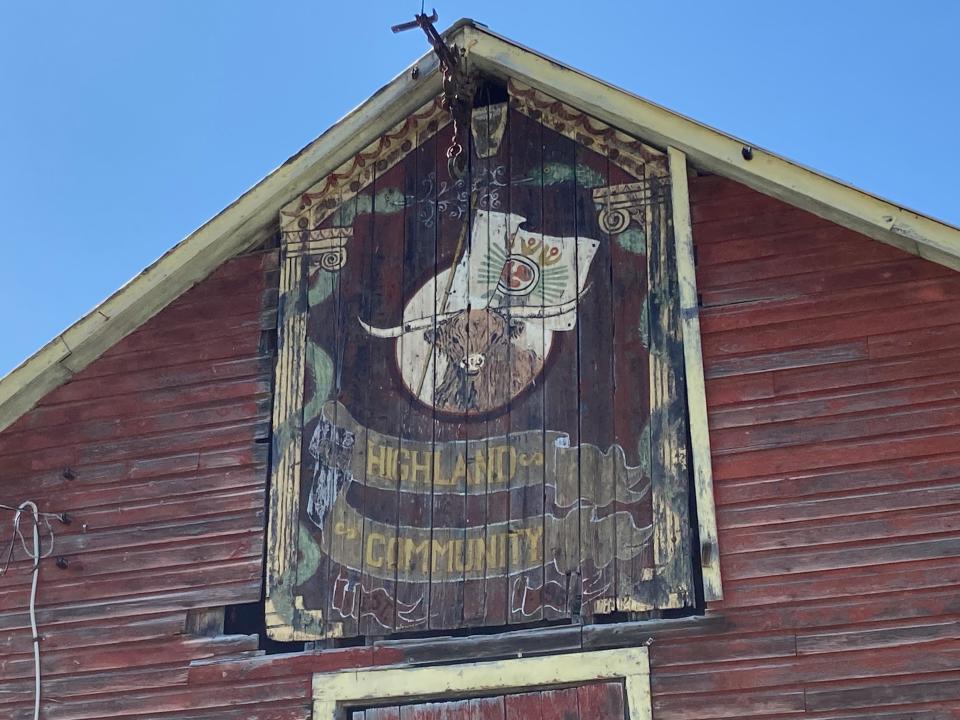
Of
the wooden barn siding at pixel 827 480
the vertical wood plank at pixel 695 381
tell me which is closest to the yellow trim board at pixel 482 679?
the wooden barn siding at pixel 827 480

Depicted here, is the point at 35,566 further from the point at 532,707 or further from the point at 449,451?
the point at 532,707

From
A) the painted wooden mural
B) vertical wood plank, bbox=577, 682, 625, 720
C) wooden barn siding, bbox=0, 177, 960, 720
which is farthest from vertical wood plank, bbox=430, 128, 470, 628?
vertical wood plank, bbox=577, 682, 625, 720

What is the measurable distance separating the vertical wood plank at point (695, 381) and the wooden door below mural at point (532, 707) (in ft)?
2.47

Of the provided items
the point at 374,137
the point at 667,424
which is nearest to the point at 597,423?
the point at 667,424

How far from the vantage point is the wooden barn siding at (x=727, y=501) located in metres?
8.04

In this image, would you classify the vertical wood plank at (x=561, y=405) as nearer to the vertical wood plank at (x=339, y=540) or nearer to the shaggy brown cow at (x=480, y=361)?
the shaggy brown cow at (x=480, y=361)

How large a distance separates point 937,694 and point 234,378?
454cm

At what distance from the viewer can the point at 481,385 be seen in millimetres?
9180

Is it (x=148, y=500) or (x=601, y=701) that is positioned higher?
(x=148, y=500)

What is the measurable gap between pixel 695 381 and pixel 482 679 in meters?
2.00

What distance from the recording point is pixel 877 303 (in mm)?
8664

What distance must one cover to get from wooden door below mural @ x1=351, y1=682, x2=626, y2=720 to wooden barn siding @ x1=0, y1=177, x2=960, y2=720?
23 centimetres

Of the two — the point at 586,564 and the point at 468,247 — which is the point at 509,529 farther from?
the point at 468,247

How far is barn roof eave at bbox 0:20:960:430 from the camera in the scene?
873 centimetres
